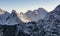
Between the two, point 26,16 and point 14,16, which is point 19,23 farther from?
point 26,16

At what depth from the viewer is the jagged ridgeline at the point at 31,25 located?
285 feet

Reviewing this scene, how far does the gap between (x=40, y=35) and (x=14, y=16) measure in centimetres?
4670

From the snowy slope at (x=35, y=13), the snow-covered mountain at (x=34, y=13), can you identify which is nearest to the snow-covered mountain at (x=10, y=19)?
the snow-covered mountain at (x=34, y=13)

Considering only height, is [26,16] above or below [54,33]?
above

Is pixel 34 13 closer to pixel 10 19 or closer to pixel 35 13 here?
pixel 35 13

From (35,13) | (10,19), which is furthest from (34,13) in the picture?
(10,19)

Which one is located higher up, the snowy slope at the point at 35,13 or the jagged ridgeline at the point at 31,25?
the snowy slope at the point at 35,13

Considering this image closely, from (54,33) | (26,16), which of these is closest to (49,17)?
(54,33)

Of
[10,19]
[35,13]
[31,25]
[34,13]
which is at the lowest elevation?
[31,25]

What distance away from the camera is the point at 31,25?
116 m

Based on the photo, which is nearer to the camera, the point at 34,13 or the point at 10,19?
the point at 10,19

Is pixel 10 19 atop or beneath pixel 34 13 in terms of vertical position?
beneath

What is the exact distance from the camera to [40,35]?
91000 mm

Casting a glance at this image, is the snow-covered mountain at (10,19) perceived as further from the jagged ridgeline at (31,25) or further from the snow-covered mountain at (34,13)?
the snow-covered mountain at (34,13)
